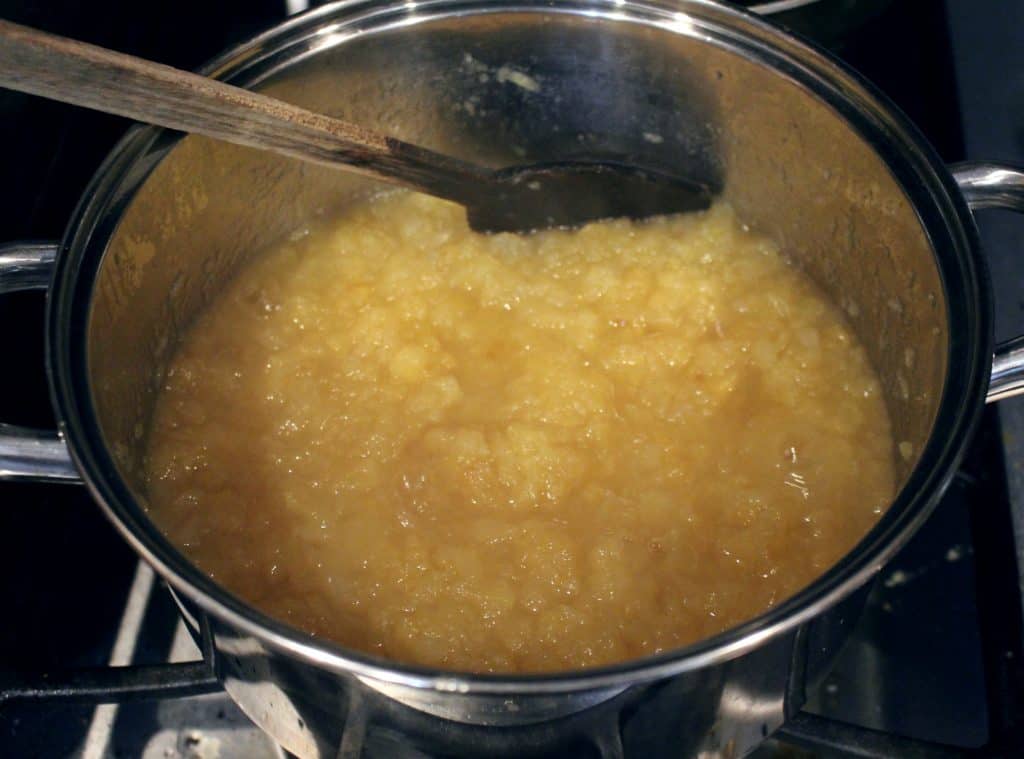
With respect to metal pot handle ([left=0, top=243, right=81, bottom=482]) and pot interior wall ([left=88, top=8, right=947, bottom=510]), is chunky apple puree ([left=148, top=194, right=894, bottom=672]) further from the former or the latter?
metal pot handle ([left=0, top=243, right=81, bottom=482])

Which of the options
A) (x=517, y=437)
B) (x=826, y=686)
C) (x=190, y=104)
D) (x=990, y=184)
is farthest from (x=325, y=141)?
(x=826, y=686)

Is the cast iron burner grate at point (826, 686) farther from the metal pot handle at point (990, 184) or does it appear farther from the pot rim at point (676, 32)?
the metal pot handle at point (990, 184)

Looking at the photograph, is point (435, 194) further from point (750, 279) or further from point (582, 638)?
point (582, 638)

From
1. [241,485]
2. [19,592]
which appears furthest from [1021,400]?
[19,592]

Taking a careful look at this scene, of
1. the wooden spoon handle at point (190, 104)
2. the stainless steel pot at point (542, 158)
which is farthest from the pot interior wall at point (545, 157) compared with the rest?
the wooden spoon handle at point (190, 104)

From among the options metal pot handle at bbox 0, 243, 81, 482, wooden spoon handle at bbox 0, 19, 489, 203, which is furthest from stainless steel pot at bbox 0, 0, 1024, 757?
wooden spoon handle at bbox 0, 19, 489, 203

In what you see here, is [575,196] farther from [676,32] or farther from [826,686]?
[826,686]
